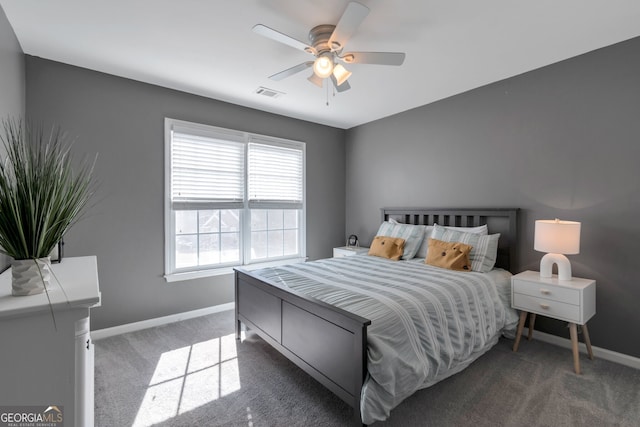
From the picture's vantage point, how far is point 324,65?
2123mm

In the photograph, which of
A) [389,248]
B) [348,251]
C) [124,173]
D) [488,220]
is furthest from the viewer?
[348,251]

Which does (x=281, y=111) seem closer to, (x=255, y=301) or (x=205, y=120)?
(x=205, y=120)

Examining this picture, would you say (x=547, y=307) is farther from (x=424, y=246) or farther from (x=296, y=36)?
(x=296, y=36)

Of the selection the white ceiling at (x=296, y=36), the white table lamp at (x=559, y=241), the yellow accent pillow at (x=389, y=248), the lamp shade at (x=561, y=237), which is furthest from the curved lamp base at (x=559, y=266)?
the white ceiling at (x=296, y=36)

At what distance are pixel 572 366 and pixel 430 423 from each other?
4.92 feet

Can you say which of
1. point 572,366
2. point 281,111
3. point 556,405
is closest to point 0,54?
point 281,111

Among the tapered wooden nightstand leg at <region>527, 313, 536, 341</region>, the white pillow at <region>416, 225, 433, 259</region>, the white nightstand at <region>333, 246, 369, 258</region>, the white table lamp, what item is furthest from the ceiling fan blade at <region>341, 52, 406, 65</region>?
the white nightstand at <region>333, 246, 369, 258</region>

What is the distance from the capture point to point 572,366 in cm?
237

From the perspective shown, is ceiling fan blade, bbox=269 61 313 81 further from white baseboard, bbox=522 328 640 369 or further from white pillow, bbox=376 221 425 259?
white baseboard, bbox=522 328 640 369

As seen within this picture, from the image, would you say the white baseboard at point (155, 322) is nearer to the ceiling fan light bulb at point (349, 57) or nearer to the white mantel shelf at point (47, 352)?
the white mantel shelf at point (47, 352)

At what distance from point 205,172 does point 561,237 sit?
3599 millimetres

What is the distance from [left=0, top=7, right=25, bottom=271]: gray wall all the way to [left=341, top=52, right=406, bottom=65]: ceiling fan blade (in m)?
2.31

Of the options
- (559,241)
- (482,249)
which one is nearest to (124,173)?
(482,249)

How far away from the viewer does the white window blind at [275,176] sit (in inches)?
157
